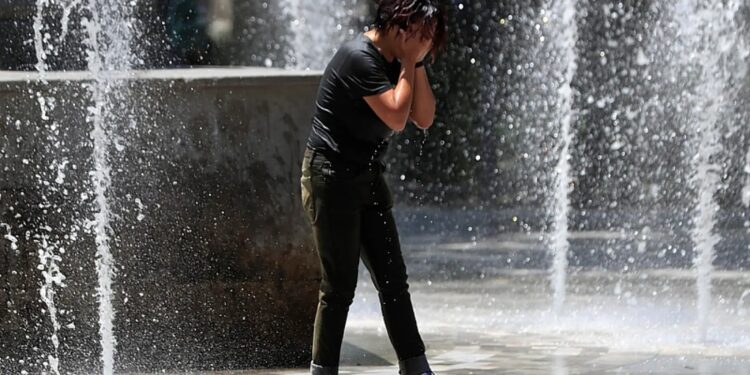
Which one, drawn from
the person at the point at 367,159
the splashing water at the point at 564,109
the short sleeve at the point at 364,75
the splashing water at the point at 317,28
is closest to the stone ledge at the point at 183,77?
the person at the point at 367,159

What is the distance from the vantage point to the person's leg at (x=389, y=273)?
4367mm

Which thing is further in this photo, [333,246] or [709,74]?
[709,74]

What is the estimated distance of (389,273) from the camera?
4.38m

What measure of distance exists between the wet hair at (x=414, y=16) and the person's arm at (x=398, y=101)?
109mm

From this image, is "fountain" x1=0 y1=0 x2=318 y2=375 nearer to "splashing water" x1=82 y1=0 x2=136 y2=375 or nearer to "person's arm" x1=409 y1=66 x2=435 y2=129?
"splashing water" x1=82 y1=0 x2=136 y2=375

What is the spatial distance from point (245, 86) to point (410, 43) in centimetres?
118

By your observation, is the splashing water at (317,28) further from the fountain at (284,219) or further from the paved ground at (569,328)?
the paved ground at (569,328)

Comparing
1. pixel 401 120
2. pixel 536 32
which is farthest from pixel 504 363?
pixel 536 32

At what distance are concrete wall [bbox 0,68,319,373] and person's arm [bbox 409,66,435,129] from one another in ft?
3.33

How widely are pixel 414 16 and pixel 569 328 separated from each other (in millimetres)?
2724

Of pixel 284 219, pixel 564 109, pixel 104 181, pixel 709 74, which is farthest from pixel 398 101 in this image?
pixel 564 109

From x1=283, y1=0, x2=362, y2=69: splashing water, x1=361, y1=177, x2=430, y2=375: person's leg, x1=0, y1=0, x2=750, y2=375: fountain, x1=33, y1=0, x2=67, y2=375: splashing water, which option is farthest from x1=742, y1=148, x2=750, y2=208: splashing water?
x1=361, y1=177, x2=430, y2=375: person's leg

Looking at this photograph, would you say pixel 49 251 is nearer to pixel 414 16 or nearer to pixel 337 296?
pixel 337 296

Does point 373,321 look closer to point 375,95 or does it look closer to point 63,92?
point 63,92
